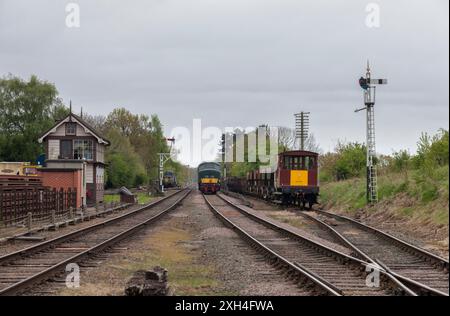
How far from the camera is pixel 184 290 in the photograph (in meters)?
10.1

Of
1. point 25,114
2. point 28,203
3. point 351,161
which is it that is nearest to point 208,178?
point 25,114

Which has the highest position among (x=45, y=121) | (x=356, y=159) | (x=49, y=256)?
(x=45, y=121)

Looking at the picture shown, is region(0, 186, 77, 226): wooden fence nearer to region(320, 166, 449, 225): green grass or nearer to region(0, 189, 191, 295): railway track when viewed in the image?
region(0, 189, 191, 295): railway track

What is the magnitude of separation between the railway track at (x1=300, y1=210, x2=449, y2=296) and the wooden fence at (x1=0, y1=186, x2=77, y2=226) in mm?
11532

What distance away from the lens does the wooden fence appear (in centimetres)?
2327

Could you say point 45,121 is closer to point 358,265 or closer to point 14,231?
point 14,231

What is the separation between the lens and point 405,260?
45.1 feet

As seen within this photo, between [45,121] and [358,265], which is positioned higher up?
[45,121]

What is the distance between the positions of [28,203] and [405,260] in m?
16.7

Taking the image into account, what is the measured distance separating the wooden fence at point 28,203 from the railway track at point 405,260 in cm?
1153

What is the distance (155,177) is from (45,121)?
964 inches

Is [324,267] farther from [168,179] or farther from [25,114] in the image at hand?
[168,179]

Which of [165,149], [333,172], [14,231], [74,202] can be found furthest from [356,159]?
[165,149]

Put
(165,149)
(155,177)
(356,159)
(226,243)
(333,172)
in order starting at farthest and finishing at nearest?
(165,149)
(155,177)
(333,172)
(356,159)
(226,243)
